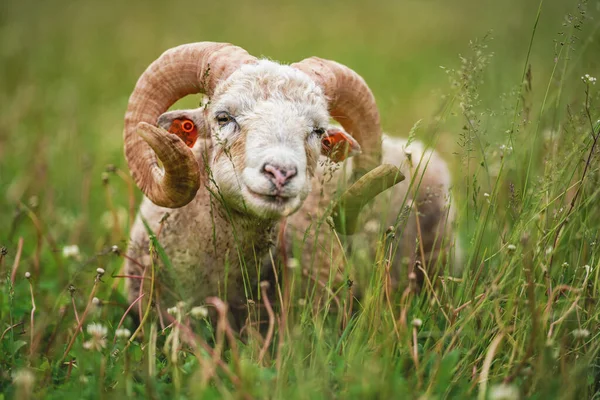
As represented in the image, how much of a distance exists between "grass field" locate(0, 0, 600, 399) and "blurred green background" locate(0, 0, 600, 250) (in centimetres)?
6

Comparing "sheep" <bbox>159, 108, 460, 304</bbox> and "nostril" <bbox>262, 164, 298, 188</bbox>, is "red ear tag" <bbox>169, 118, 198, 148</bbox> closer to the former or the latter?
"sheep" <bbox>159, 108, 460, 304</bbox>

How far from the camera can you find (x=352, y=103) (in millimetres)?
4602

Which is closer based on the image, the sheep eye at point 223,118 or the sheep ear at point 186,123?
the sheep eye at point 223,118

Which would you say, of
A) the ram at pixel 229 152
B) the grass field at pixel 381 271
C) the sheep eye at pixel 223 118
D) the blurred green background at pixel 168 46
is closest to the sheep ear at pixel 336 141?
the ram at pixel 229 152

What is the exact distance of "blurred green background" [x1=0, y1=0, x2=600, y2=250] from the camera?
672cm

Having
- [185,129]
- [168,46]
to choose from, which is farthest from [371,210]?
[168,46]

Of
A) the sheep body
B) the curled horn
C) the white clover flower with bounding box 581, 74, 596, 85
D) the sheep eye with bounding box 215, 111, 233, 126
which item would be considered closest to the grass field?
the white clover flower with bounding box 581, 74, 596, 85

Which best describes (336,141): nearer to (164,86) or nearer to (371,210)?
(371,210)

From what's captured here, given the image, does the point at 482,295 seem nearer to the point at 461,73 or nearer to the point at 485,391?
the point at 485,391

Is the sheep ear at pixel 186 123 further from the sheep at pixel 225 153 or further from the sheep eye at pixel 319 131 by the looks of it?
the sheep eye at pixel 319 131

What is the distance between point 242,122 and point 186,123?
59 centimetres

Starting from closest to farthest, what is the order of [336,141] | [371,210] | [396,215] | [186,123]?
[371,210] → [186,123] → [336,141] → [396,215]

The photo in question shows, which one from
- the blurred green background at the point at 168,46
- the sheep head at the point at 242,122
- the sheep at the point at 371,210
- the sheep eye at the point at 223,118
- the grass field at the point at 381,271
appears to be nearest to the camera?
the grass field at the point at 381,271

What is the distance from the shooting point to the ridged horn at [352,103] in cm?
436
